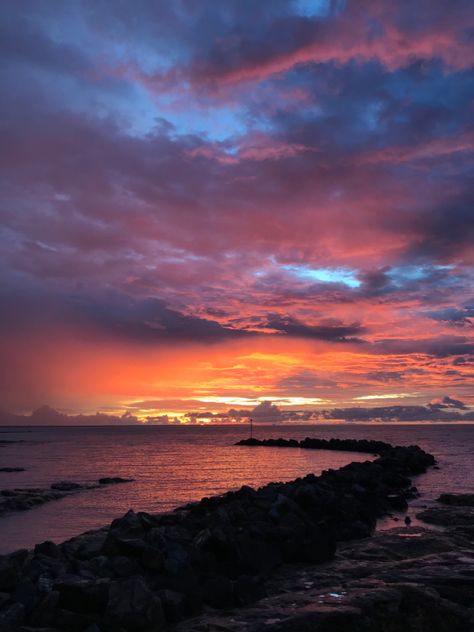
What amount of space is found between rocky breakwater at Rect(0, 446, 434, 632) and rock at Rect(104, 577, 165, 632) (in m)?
0.01

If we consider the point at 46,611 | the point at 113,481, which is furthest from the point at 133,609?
the point at 113,481

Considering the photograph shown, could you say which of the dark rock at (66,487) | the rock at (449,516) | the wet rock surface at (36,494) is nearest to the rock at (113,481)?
the wet rock surface at (36,494)

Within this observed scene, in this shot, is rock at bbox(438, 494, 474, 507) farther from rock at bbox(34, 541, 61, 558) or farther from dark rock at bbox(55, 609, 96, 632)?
dark rock at bbox(55, 609, 96, 632)

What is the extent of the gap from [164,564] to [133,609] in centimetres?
248

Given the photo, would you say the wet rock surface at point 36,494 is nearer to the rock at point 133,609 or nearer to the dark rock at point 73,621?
the dark rock at point 73,621

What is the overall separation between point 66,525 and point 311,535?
368 inches

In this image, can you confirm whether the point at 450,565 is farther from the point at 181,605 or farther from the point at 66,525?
the point at 66,525

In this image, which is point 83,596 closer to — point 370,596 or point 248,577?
point 248,577

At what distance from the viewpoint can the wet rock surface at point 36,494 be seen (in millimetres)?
21750

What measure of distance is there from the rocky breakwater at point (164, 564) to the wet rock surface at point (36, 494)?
8606 mm

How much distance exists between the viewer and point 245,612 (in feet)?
27.8

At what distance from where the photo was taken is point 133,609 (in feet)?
25.8

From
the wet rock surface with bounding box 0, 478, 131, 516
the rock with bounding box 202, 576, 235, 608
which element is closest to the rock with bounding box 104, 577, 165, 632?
the rock with bounding box 202, 576, 235, 608

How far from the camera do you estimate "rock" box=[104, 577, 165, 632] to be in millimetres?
7773
